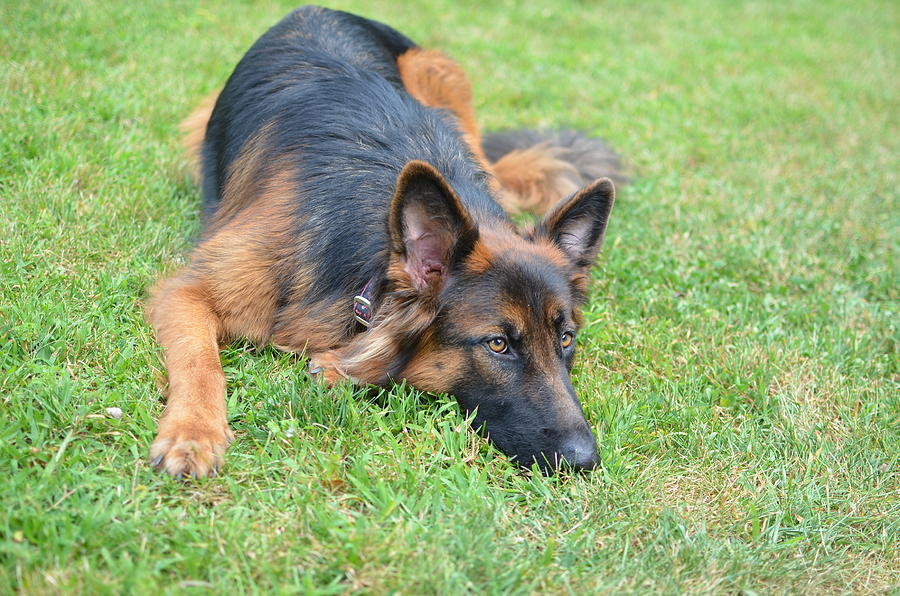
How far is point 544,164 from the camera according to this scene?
6.56 metres

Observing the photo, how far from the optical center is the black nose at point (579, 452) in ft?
11.1

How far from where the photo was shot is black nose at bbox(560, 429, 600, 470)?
3.38 meters

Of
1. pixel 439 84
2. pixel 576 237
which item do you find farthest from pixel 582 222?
pixel 439 84

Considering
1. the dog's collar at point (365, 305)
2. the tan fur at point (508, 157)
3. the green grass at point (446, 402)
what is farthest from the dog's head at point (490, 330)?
the tan fur at point (508, 157)

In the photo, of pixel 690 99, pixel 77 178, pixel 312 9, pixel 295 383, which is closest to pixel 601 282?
pixel 295 383

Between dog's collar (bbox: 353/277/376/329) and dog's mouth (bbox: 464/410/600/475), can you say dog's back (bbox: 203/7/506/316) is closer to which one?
dog's collar (bbox: 353/277/376/329)

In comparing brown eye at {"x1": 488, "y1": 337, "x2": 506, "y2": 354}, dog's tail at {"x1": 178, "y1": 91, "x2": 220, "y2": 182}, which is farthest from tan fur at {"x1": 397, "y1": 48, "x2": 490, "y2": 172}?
brown eye at {"x1": 488, "y1": 337, "x2": 506, "y2": 354}

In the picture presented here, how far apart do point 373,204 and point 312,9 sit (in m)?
2.81

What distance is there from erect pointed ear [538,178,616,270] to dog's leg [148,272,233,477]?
5.91 feet

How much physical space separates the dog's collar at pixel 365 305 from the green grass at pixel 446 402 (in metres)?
0.39

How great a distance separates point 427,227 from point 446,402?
84 centimetres

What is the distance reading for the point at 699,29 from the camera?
13.2 meters

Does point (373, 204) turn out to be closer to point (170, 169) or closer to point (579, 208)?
point (579, 208)

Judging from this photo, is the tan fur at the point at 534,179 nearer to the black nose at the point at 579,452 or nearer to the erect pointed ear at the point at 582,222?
the erect pointed ear at the point at 582,222
